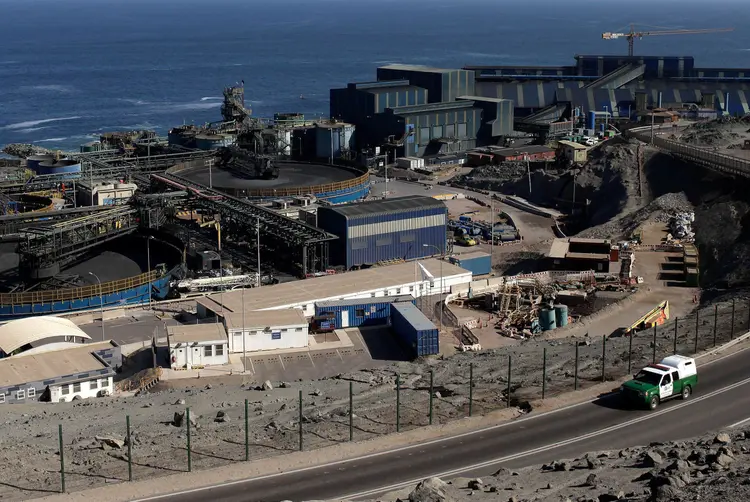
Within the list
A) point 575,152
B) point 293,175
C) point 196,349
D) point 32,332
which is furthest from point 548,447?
point 575,152

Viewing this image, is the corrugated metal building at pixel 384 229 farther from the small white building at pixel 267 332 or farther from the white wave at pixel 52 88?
the white wave at pixel 52 88

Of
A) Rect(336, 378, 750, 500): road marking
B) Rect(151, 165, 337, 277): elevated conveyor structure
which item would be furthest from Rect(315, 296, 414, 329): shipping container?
Rect(336, 378, 750, 500): road marking

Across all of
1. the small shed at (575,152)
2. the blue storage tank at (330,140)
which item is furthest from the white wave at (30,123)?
the small shed at (575,152)

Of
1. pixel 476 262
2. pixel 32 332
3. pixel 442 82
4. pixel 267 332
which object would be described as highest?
pixel 442 82

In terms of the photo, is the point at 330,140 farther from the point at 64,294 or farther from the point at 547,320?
the point at 547,320

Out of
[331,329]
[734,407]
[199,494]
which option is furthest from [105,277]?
[734,407]

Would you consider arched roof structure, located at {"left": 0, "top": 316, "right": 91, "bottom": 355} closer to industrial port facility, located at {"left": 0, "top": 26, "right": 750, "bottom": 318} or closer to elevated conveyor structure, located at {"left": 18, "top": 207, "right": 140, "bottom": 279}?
industrial port facility, located at {"left": 0, "top": 26, "right": 750, "bottom": 318}
